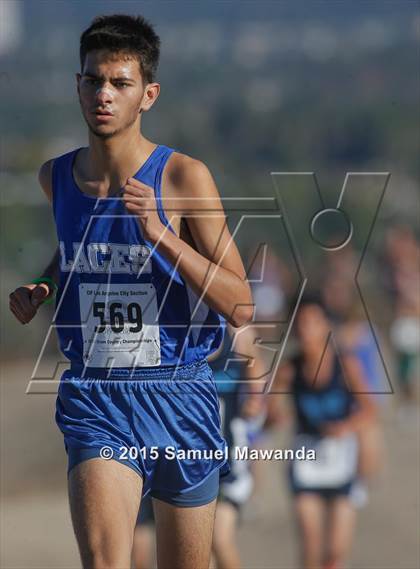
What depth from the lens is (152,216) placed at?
9.73 feet

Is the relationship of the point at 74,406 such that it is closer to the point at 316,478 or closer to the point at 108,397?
the point at 108,397

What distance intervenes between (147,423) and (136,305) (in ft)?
1.09

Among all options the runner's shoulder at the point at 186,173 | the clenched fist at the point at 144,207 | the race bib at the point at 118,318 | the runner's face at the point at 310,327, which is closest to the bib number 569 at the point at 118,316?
the race bib at the point at 118,318

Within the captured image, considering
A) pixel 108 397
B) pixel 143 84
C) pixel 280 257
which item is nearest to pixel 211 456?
pixel 108 397

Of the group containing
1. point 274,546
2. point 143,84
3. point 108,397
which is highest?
point 143,84

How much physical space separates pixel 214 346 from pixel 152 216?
0.50 metres

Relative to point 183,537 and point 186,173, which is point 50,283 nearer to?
point 186,173

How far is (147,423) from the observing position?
3.14m

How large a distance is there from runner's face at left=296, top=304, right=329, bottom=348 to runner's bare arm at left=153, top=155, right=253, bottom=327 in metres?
1.74

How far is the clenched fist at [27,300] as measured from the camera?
3215mm

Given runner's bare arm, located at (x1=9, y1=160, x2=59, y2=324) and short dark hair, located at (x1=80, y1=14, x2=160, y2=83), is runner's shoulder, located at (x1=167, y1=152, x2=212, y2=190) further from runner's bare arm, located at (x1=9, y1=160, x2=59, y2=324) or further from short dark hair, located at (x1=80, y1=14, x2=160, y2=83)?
runner's bare arm, located at (x1=9, y1=160, x2=59, y2=324)

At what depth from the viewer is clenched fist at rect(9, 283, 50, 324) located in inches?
127

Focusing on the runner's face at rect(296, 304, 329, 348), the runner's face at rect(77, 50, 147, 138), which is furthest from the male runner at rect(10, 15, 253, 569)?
the runner's face at rect(296, 304, 329, 348)

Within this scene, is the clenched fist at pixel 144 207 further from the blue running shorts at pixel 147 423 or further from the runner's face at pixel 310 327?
the runner's face at pixel 310 327
